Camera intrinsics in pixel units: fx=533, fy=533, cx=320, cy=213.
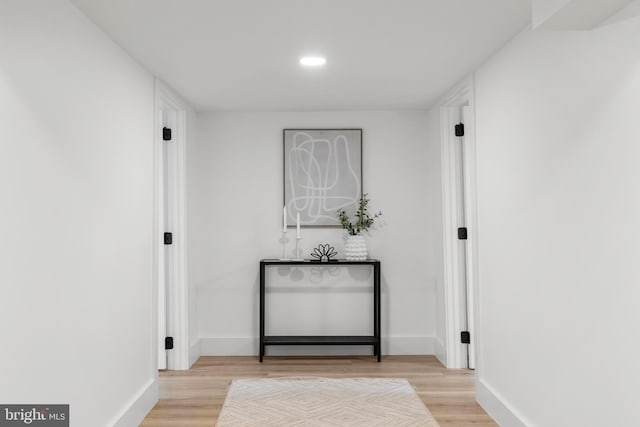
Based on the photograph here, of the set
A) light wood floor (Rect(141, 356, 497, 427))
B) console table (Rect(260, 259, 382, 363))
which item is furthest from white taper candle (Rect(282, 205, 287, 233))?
light wood floor (Rect(141, 356, 497, 427))

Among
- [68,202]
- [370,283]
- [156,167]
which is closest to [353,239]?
[370,283]

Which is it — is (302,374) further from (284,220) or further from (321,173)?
(321,173)

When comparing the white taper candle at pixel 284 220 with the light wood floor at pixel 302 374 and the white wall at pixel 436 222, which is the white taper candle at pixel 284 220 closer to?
the light wood floor at pixel 302 374

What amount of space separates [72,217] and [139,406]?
1.40 metres

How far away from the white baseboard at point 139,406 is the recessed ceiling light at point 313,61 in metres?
2.25

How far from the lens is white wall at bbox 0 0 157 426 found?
191 cm

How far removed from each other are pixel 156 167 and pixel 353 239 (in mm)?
1805

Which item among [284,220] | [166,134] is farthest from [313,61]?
[284,220]

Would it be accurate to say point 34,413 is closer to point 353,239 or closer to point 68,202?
point 68,202

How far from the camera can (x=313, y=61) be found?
10.8ft

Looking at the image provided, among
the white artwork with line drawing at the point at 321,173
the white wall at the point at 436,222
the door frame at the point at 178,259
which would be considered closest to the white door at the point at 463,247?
the white wall at the point at 436,222

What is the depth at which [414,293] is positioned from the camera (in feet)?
15.7

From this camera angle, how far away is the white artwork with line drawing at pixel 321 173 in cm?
476

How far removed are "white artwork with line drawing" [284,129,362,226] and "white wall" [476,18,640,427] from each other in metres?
1.59
